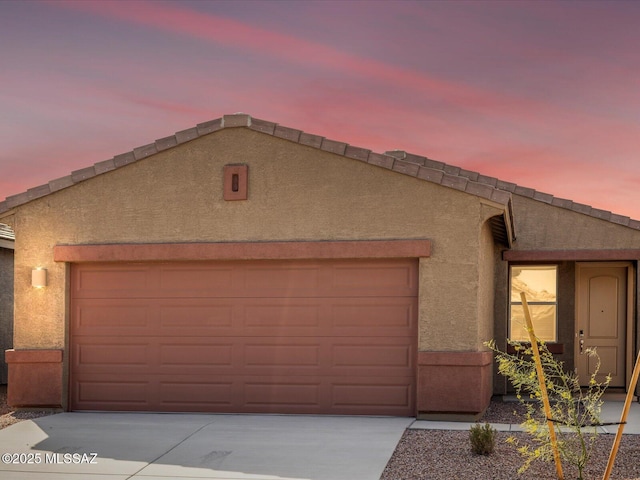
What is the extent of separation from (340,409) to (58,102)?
7.46m

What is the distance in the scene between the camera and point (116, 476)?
30.2ft

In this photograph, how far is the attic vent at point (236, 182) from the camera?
13.2m

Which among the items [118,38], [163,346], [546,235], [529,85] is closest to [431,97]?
[529,85]

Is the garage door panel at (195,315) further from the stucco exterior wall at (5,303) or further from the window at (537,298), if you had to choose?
the stucco exterior wall at (5,303)

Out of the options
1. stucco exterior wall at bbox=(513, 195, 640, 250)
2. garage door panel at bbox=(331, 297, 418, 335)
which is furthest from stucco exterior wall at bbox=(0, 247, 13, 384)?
stucco exterior wall at bbox=(513, 195, 640, 250)

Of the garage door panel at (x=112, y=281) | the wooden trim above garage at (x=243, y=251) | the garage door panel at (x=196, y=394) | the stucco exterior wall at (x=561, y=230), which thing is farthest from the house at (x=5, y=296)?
the stucco exterior wall at (x=561, y=230)

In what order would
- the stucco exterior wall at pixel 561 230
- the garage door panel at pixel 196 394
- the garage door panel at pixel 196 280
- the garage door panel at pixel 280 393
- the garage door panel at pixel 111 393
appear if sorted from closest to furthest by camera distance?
the garage door panel at pixel 280 393
the garage door panel at pixel 196 394
the garage door panel at pixel 196 280
the garage door panel at pixel 111 393
the stucco exterior wall at pixel 561 230

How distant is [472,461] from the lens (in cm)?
962

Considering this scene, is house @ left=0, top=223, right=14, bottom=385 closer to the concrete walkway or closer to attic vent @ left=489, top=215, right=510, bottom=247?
the concrete walkway

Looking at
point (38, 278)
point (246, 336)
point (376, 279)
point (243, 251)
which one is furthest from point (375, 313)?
point (38, 278)

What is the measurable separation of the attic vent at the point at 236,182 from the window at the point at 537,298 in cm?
587

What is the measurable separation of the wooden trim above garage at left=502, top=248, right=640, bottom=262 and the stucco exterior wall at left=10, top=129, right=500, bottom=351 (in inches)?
92.9

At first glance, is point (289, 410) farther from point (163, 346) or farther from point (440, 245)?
point (440, 245)

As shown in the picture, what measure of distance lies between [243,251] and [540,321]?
20.8ft
